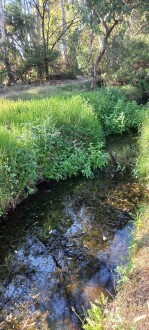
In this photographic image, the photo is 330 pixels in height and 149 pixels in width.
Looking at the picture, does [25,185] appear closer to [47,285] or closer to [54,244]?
[54,244]

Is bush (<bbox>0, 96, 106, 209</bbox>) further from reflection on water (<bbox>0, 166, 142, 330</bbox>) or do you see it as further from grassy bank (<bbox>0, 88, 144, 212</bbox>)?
reflection on water (<bbox>0, 166, 142, 330</bbox>)

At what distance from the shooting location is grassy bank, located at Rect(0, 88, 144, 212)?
174 inches

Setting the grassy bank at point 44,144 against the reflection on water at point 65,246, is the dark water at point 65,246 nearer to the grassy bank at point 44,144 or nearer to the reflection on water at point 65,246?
the reflection on water at point 65,246

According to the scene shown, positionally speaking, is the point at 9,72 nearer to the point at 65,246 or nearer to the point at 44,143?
the point at 44,143

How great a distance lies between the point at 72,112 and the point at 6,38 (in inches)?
357

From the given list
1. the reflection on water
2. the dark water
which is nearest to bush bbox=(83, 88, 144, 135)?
the dark water

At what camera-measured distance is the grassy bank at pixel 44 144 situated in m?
4.42

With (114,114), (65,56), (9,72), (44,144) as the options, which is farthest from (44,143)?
(65,56)

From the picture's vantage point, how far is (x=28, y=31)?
47.3 feet

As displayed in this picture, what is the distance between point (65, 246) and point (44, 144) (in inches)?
85.5

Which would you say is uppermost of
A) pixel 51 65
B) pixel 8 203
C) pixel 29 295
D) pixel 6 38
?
pixel 6 38

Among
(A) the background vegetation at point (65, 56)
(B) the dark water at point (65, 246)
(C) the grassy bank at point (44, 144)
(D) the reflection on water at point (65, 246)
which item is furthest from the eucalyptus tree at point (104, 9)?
(D) the reflection on water at point (65, 246)

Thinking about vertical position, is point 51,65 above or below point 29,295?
above

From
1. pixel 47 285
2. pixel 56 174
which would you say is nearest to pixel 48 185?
pixel 56 174
